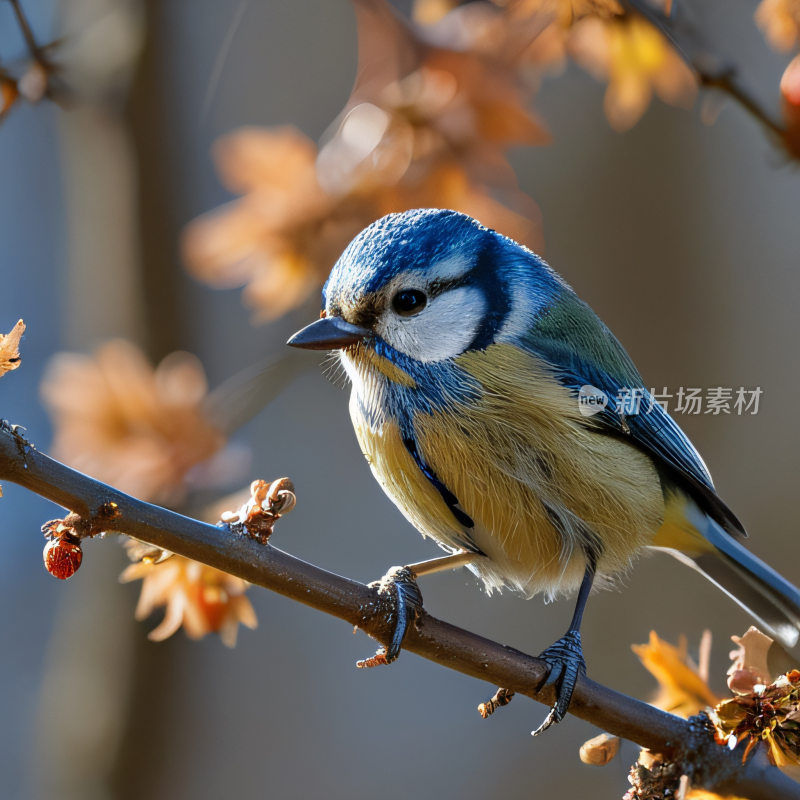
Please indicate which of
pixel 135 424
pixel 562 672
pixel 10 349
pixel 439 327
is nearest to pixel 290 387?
pixel 135 424

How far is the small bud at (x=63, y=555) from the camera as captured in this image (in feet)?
1.79

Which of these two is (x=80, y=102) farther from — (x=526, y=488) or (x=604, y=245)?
(x=604, y=245)

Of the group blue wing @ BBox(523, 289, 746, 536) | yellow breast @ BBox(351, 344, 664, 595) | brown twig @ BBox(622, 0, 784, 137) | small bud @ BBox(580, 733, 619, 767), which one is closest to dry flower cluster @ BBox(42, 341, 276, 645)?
yellow breast @ BBox(351, 344, 664, 595)

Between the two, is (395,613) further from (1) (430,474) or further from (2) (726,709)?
(2) (726,709)

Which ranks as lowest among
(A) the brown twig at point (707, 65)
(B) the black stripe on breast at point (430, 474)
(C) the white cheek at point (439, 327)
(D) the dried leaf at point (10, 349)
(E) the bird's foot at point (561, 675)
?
(E) the bird's foot at point (561, 675)

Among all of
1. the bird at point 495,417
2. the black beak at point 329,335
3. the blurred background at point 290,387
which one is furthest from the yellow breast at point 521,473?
the blurred background at point 290,387

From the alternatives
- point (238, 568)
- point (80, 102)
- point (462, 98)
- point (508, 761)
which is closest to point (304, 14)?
point (80, 102)

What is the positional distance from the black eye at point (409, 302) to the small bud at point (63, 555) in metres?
0.37

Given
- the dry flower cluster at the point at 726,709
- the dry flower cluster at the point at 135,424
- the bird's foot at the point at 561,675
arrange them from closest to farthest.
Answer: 1. the dry flower cluster at the point at 726,709
2. the bird's foot at the point at 561,675
3. the dry flower cluster at the point at 135,424

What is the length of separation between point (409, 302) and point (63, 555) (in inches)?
15.7

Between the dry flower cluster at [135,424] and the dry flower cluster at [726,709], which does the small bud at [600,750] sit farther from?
the dry flower cluster at [135,424]

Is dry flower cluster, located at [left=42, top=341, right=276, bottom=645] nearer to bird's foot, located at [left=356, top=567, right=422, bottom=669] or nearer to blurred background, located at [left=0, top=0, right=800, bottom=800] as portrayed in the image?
blurred background, located at [left=0, top=0, right=800, bottom=800]

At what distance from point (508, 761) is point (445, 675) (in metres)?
0.23

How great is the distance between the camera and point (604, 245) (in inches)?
77.1
